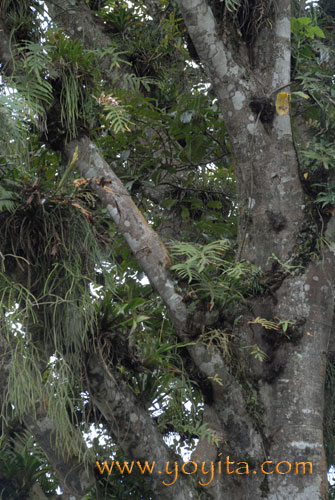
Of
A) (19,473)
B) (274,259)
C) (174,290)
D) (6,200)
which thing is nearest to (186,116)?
(274,259)

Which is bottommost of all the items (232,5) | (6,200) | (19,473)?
(19,473)

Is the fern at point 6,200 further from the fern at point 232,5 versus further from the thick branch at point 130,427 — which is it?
the fern at point 232,5

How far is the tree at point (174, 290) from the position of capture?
8.64 feet

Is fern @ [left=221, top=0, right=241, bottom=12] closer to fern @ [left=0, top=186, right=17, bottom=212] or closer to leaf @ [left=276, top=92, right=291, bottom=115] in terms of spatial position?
leaf @ [left=276, top=92, right=291, bottom=115]

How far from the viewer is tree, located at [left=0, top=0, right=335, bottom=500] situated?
2.63m

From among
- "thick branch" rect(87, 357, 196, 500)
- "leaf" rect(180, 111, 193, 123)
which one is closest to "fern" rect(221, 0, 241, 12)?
"leaf" rect(180, 111, 193, 123)

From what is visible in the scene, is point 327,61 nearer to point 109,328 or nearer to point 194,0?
point 194,0

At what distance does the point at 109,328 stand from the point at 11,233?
0.55 metres

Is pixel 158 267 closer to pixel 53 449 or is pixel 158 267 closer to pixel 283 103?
pixel 53 449

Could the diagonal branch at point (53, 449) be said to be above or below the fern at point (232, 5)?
below

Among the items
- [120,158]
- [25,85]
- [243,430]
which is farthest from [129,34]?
[243,430]

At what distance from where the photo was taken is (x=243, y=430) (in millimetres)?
2719

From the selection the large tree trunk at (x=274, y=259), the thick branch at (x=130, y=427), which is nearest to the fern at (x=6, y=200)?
the thick branch at (x=130, y=427)

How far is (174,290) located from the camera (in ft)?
9.26
